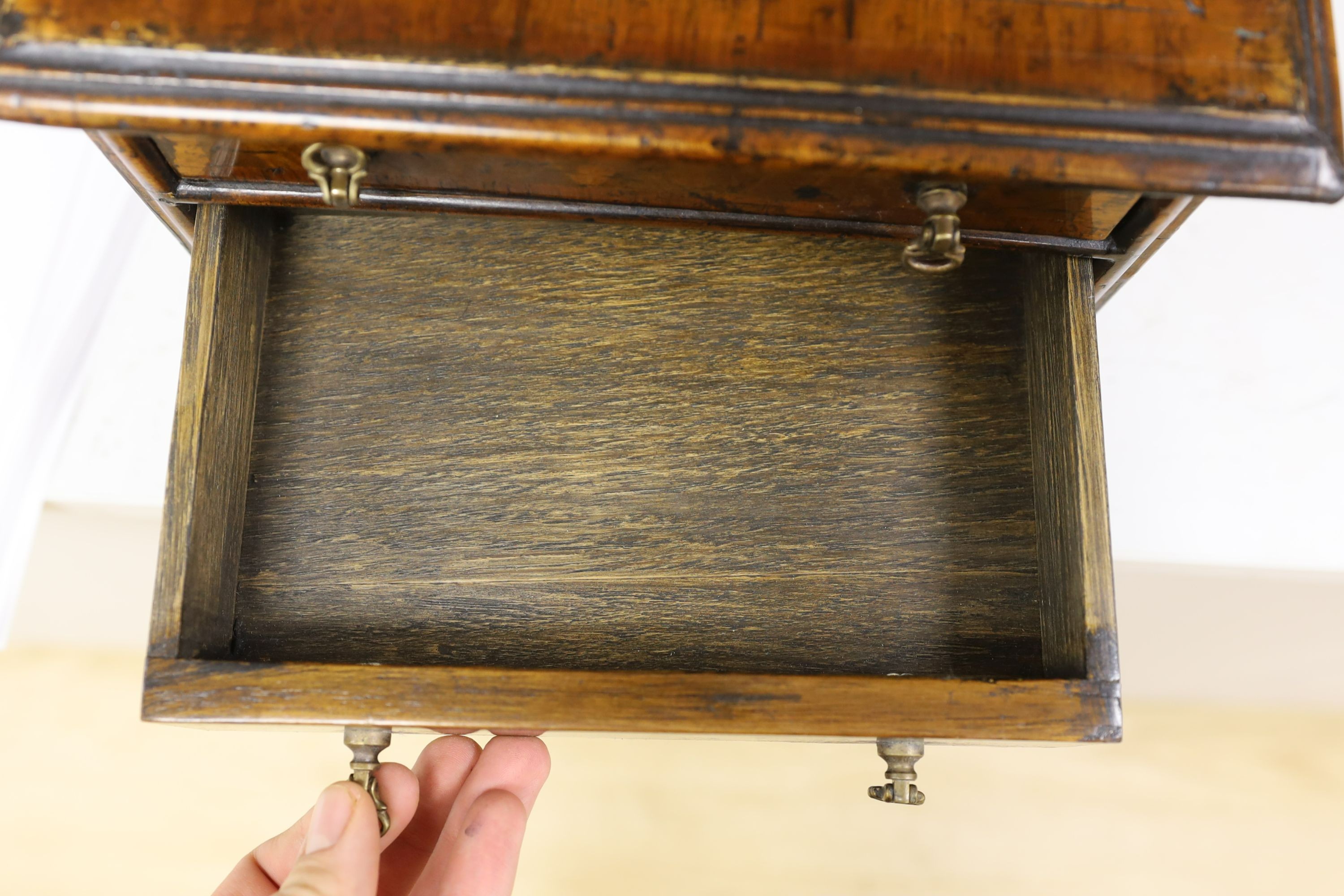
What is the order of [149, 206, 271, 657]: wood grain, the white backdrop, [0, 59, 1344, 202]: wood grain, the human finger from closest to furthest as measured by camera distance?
[0, 59, 1344, 202]: wood grain, [149, 206, 271, 657]: wood grain, the human finger, the white backdrop

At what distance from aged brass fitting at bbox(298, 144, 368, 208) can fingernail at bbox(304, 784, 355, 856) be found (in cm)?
35

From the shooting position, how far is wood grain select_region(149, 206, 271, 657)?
58 cm

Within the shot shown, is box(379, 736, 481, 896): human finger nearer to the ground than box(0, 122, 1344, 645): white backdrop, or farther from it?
nearer to the ground

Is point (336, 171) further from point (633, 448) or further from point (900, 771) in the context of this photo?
point (900, 771)

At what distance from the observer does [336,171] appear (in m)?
0.52

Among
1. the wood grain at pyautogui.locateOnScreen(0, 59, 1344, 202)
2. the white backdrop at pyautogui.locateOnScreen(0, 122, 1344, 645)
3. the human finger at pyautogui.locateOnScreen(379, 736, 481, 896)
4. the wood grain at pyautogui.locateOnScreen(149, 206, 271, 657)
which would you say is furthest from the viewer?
the white backdrop at pyautogui.locateOnScreen(0, 122, 1344, 645)

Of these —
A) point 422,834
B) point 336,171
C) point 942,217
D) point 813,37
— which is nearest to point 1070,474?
point 942,217

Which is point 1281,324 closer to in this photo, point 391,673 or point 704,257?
point 704,257

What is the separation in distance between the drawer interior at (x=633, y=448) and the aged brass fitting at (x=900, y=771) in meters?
0.05

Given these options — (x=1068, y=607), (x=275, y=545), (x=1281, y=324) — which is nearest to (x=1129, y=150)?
(x=1068, y=607)

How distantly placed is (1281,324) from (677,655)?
781mm

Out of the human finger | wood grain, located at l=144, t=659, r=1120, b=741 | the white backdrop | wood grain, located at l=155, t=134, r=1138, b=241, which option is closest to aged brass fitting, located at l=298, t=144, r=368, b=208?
wood grain, located at l=155, t=134, r=1138, b=241

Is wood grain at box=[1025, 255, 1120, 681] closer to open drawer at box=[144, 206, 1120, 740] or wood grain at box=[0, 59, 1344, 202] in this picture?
open drawer at box=[144, 206, 1120, 740]

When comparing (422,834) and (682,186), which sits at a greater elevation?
(682,186)
